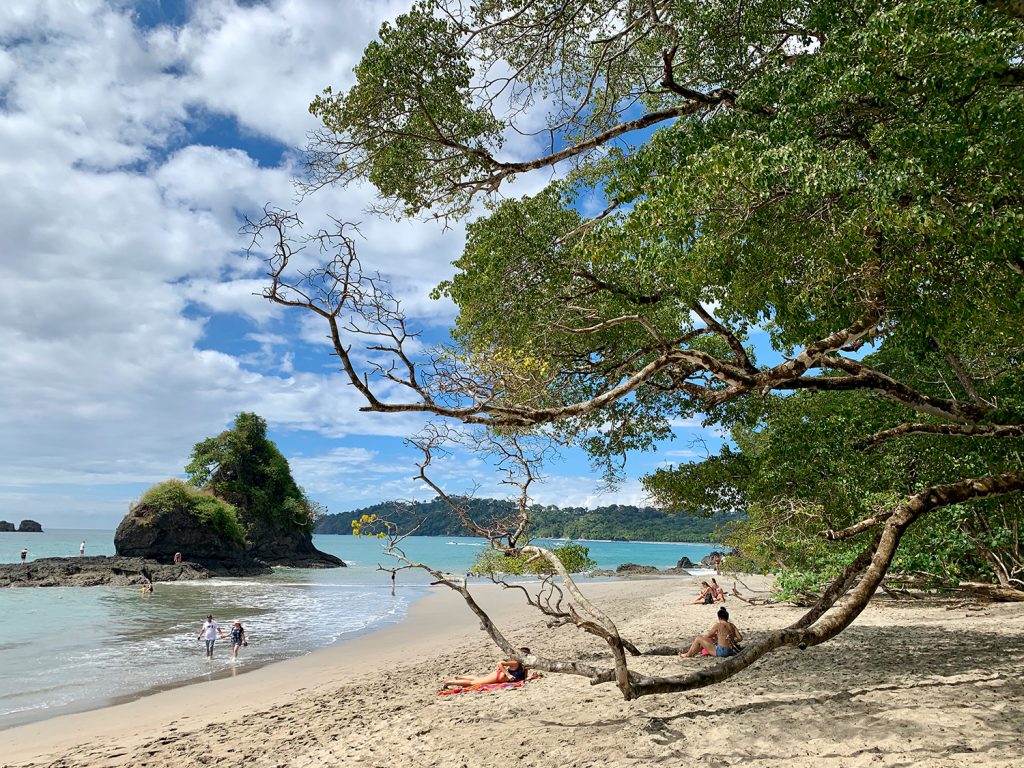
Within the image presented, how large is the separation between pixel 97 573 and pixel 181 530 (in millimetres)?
7696

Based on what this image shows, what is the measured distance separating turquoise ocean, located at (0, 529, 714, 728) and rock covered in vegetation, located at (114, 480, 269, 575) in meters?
7.56

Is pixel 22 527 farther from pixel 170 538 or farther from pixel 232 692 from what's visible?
pixel 232 692

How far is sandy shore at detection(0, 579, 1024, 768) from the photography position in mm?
5637

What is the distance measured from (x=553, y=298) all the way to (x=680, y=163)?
3118 millimetres

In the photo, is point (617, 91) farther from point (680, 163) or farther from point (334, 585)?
point (334, 585)

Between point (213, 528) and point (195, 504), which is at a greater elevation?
point (195, 504)

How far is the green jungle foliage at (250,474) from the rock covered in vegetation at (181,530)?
5542 millimetres

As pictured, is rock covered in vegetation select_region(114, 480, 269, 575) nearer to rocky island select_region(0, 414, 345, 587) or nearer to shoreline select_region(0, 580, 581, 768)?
rocky island select_region(0, 414, 345, 587)

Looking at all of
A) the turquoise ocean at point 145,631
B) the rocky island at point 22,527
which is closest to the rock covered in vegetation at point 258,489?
the turquoise ocean at point 145,631

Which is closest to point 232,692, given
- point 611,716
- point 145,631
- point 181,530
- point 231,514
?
point 611,716

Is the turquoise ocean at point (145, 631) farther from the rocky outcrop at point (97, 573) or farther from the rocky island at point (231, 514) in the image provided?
the rocky island at point (231, 514)

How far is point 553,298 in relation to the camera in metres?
9.64

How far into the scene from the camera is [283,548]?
6022 centimetres

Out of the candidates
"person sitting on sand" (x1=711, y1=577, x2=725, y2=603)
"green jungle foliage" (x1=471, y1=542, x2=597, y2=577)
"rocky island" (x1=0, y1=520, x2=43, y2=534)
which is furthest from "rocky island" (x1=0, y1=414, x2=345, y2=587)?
"rocky island" (x1=0, y1=520, x2=43, y2=534)
